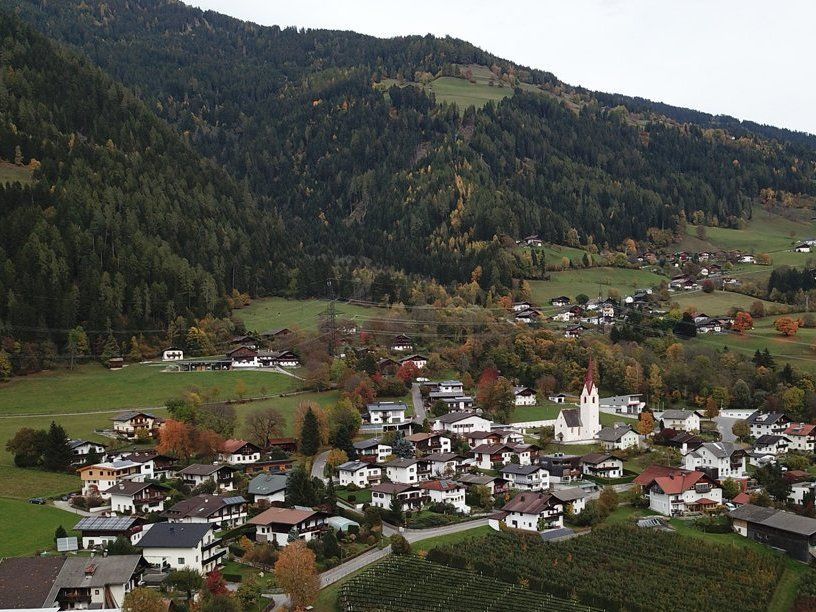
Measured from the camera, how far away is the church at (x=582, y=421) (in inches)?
2815

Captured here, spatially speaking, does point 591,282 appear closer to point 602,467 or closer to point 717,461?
point 602,467

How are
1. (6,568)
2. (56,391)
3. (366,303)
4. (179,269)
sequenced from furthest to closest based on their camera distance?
(366,303) → (179,269) → (56,391) → (6,568)

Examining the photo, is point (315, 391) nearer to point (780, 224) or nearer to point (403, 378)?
point (403, 378)

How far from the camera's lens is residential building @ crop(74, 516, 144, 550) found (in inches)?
1783

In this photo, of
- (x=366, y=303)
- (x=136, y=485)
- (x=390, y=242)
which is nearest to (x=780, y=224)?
(x=390, y=242)

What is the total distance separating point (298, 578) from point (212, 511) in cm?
1194

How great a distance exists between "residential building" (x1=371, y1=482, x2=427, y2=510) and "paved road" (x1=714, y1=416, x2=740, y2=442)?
2693cm

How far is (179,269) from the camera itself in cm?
9962

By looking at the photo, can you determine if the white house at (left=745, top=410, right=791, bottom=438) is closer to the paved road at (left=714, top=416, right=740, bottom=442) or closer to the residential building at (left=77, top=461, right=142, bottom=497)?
the paved road at (left=714, top=416, right=740, bottom=442)

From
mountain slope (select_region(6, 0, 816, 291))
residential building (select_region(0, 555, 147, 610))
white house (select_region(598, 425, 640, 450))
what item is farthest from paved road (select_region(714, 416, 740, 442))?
mountain slope (select_region(6, 0, 816, 291))

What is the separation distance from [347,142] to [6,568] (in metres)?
154

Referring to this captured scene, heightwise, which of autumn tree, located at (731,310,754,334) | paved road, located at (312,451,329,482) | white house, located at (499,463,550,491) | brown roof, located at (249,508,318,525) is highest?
autumn tree, located at (731,310,754,334)

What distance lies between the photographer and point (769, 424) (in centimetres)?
7144

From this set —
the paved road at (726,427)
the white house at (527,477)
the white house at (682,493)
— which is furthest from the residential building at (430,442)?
the paved road at (726,427)
